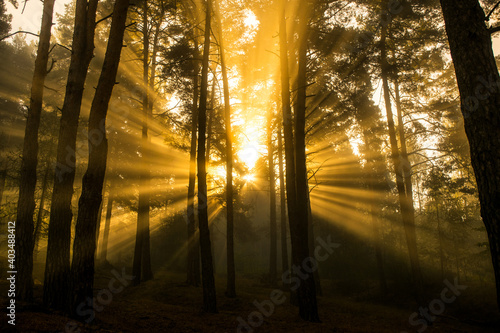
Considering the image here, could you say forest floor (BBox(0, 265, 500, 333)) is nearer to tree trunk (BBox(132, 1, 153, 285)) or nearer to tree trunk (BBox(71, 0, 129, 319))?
tree trunk (BBox(71, 0, 129, 319))

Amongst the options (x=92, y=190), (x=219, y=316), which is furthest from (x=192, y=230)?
(x=92, y=190)

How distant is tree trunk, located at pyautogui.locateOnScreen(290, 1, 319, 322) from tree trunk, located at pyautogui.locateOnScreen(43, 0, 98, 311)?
232 inches

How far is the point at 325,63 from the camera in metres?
11.0

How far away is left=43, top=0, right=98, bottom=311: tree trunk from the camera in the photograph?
6387 millimetres

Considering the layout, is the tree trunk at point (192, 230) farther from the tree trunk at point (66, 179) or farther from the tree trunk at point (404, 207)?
the tree trunk at point (404, 207)

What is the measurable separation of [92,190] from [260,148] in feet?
43.4

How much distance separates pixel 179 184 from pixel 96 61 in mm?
11551

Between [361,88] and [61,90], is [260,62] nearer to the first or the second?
[361,88]

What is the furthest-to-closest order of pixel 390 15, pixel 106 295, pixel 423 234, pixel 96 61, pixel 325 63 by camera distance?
pixel 423 234, pixel 96 61, pixel 390 15, pixel 325 63, pixel 106 295

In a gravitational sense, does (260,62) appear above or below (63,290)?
above

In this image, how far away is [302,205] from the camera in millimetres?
8227

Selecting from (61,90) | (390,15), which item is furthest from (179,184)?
(390,15)
